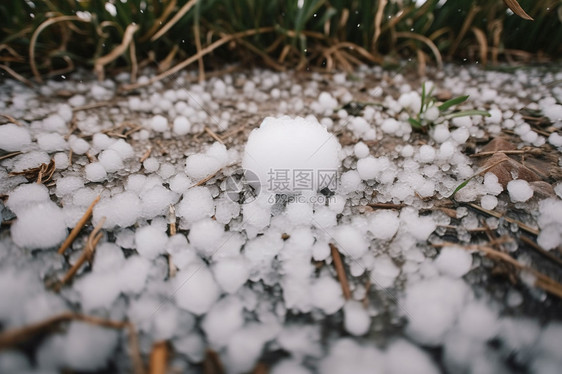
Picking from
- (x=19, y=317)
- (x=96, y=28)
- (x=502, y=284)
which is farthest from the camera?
→ (x=96, y=28)

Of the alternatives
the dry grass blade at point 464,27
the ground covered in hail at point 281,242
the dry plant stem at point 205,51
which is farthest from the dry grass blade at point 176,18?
the dry grass blade at point 464,27

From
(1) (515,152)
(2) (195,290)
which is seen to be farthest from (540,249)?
(2) (195,290)

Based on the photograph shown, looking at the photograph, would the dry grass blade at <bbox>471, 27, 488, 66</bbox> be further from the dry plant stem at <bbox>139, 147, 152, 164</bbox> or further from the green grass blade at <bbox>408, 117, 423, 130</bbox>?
the dry plant stem at <bbox>139, 147, 152, 164</bbox>

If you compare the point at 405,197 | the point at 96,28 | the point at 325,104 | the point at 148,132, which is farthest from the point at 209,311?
the point at 96,28

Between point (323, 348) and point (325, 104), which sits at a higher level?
point (325, 104)

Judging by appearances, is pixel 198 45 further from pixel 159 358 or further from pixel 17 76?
pixel 159 358

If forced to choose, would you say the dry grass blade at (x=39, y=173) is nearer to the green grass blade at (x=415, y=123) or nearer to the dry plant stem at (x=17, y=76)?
the dry plant stem at (x=17, y=76)

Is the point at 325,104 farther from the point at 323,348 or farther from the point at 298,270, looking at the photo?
the point at 323,348

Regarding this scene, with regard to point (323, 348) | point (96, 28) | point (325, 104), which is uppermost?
point (96, 28)
